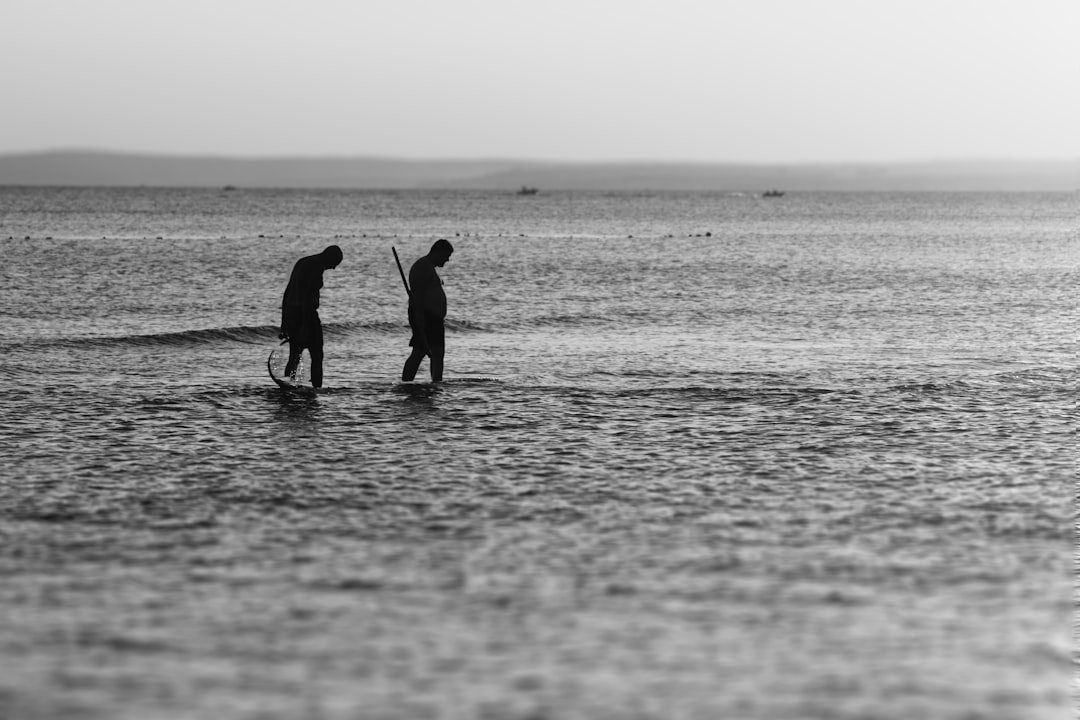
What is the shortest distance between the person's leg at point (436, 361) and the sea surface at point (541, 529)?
349 millimetres

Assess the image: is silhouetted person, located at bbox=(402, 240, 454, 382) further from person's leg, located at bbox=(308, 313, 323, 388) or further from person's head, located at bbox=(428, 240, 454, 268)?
person's leg, located at bbox=(308, 313, 323, 388)

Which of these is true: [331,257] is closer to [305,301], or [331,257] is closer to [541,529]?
[305,301]

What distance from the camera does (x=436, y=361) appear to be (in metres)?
18.4

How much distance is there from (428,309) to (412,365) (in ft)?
3.21

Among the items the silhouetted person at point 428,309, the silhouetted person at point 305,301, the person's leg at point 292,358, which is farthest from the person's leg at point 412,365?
the person's leg at point 292,358

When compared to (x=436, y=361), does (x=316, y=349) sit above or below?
above

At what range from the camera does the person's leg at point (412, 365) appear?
59.9 ft

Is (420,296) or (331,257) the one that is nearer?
(331,257)

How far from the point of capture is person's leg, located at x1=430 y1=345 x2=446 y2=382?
60.3ft

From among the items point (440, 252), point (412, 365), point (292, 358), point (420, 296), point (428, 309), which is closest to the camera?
point (440, 252)

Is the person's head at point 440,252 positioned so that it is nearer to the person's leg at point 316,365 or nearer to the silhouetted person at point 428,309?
the silhouetted person at point 428,309

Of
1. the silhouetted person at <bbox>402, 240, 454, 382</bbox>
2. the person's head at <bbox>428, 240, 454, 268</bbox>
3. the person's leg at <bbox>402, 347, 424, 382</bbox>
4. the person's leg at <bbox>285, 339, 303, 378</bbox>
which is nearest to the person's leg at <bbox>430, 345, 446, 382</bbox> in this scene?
the silhouetted person at <bbox>402, 240, 454, 382</bbox>

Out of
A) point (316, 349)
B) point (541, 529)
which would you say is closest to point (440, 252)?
point (316, 349)

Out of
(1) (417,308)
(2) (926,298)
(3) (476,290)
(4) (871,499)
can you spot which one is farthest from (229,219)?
(4) (871,499)
